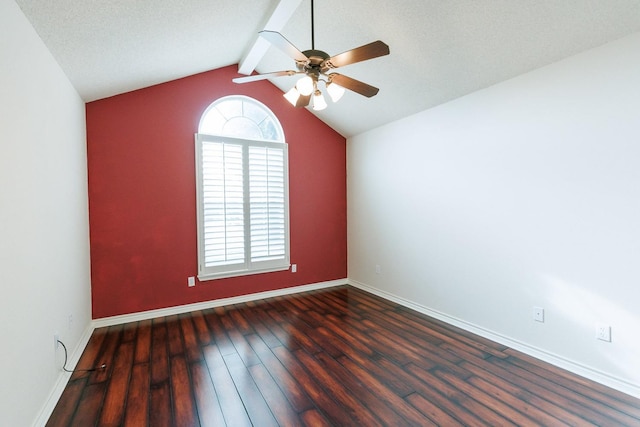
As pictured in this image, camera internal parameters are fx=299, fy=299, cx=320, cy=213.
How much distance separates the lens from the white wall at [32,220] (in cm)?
150

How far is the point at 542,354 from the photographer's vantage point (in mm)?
2553

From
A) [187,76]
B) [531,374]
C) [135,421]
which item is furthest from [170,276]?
[531,374]

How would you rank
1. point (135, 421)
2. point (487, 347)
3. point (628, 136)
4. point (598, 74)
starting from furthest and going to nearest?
point (487, 347)
point (598, 74)
point (628, 136)
point (135, 421)

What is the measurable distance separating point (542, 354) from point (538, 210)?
1.23m

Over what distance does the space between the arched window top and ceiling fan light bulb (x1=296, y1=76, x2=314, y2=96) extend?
2.13 meters

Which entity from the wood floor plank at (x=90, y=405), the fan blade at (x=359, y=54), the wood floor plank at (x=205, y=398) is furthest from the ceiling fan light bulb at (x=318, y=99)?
the wood floor plank at (x=90, y=405)

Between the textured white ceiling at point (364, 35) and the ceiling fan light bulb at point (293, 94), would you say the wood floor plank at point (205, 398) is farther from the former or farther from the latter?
the textured white ceiling at point (364, 35)

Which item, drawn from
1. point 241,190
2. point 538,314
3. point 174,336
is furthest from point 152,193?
point 538,314

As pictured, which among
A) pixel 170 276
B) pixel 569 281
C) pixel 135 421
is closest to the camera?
pixel 135 421

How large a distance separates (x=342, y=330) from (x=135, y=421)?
1.90m

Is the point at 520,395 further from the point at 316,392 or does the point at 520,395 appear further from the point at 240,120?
the point at 240,120

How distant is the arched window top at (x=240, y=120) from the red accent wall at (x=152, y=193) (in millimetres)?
86

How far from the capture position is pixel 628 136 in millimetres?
2080

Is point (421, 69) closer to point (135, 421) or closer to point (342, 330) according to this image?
point (342, 330)
